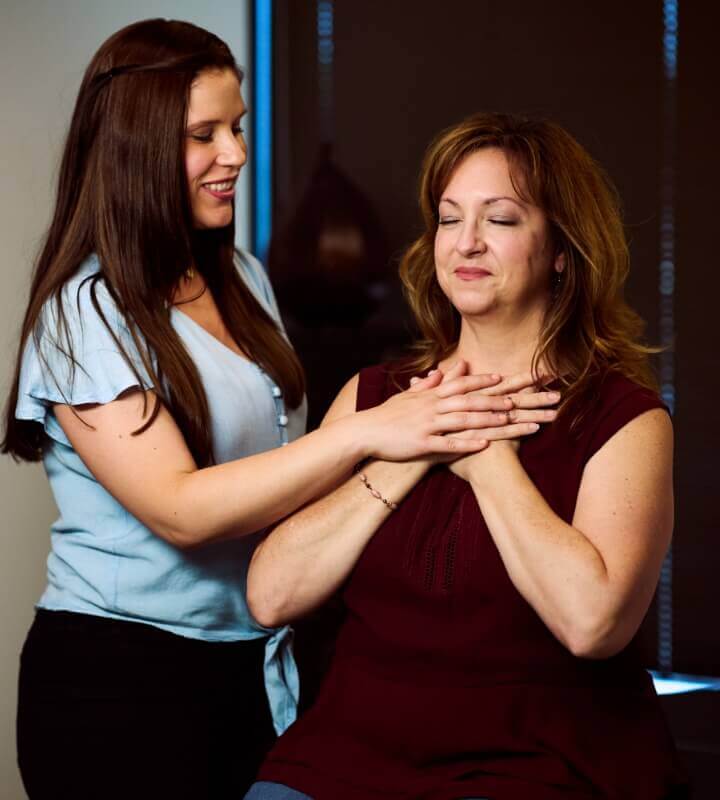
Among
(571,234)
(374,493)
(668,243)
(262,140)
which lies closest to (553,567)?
(374,493)


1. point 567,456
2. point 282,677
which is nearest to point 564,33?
point 567,456

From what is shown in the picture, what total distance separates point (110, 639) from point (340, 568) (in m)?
0.42

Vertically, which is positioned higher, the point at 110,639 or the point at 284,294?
the point at 284,294

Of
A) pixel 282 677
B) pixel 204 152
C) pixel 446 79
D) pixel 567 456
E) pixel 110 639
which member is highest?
pixel 446 79

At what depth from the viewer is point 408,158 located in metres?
3.06

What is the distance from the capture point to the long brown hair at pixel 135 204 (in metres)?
1.82

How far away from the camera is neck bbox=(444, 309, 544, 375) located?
70.9 inches

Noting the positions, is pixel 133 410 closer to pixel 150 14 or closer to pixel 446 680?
pixel 446 680

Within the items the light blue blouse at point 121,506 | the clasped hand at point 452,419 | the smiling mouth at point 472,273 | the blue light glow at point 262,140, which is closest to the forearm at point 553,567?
the clasped hand at point 452,419

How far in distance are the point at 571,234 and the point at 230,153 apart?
0.59m

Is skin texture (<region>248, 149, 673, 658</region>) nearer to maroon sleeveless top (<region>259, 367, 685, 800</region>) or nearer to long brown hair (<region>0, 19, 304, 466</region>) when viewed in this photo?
maroon sleeveless top (<region>259, 367, 685, 800</region>)

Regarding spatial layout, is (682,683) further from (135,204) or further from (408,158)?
(135,204)

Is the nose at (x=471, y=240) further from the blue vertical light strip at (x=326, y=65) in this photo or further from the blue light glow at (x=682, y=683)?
the blue light glow at (x=682, y=683)

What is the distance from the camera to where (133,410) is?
69.2 inches
